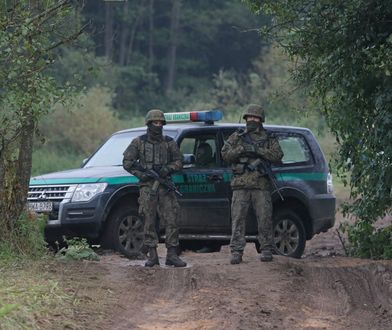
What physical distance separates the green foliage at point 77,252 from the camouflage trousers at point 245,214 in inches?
65.2

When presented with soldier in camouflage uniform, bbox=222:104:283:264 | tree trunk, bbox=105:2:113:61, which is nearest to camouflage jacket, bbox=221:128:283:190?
soldier in camouflage uniform, bbox=222:104:283:264

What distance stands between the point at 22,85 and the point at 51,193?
2286mm

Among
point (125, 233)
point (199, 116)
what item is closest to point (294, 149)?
point (199, 116)

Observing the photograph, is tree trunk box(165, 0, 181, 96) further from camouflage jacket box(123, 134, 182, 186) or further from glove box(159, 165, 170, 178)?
glove box(159, 165, 170, 178)

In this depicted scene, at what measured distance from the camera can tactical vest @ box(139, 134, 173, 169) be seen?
11.9 meters

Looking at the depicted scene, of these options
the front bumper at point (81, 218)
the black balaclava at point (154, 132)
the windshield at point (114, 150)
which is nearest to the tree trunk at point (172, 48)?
the windshield at point (114, 150)

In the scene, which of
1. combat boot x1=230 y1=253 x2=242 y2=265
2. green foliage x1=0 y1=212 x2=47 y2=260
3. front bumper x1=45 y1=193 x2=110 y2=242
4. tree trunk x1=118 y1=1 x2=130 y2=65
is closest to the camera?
green foliage x1=0 y1=212 x2=47 y2=260

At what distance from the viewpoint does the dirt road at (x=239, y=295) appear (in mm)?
8953

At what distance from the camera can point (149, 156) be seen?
11883mm

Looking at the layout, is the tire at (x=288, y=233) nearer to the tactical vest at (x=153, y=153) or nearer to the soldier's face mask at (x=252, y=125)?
the soldier's face mask at (x=252, y=125)

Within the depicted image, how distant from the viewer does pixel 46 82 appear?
11141 millimetres

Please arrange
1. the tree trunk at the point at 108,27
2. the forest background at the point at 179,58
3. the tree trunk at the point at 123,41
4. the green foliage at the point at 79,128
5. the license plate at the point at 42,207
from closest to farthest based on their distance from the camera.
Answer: the license plate at the point at 42,207 → the green foliage at the point at 79,128 → the forest background at the point at 179,58 → the tree trunk at the point at 108,27 → the tree trunk at the point at 123,41

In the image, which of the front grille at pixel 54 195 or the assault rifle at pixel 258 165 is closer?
the assault rifle at pixel 258 165

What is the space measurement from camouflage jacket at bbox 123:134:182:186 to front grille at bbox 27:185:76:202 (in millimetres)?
1436
